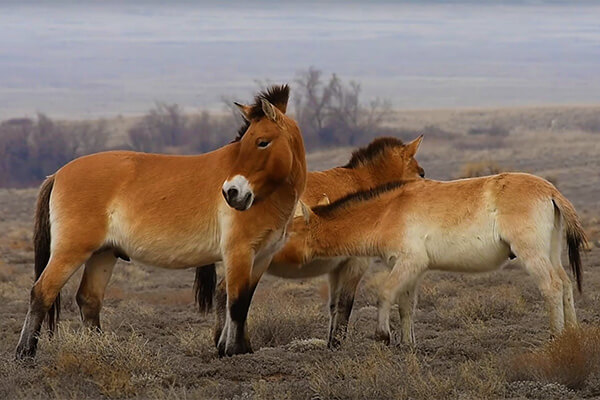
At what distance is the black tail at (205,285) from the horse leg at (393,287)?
1.81 meters

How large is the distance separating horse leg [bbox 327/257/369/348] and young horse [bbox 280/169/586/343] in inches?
A: 23.4

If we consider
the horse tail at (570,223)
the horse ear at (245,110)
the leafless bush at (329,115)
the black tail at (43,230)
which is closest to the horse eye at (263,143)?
the horse ear at (245,110)

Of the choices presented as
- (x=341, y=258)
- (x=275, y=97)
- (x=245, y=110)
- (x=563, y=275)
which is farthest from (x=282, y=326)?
(x=563, y=275)

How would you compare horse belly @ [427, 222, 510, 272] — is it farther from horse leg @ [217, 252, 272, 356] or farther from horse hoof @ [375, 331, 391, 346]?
horse leg @ [217, 252, 272, 356]

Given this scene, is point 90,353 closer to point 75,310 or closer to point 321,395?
point 321,395

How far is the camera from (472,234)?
9023 millimetres

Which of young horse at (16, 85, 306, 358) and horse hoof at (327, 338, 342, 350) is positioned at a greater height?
young horse at (16, 85, 306, 358)

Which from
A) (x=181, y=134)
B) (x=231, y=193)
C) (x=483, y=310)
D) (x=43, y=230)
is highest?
(x=231, y=193)

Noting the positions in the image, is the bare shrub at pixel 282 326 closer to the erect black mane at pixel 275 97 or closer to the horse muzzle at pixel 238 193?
the erect black mane at pixel 275 97

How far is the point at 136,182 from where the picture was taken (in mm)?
9102

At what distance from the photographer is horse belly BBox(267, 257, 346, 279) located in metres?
9.91

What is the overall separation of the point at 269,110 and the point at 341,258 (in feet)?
6.02

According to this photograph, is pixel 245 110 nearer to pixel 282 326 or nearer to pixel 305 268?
pixel 305 268

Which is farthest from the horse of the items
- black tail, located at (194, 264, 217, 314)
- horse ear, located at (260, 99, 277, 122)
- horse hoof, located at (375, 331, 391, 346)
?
horse ear, located at (260, 99, 277, 122)
